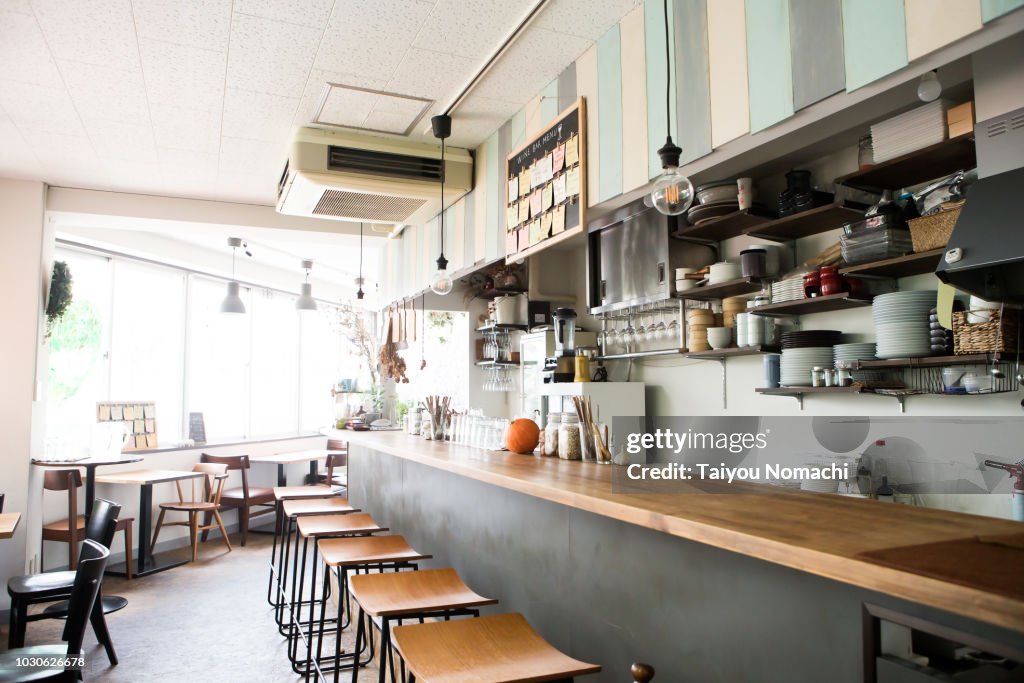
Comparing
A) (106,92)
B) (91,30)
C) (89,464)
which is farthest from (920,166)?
(89,464)

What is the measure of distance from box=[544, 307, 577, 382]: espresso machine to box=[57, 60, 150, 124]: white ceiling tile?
2.87 meters

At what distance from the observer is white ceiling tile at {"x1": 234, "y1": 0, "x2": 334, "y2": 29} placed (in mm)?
2652

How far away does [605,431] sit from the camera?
9.25 feet

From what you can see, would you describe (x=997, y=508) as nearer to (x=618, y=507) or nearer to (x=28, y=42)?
(x=618, y=507)

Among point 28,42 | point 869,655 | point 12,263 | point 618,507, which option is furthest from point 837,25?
point 12,263

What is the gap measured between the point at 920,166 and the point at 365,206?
3.17 m

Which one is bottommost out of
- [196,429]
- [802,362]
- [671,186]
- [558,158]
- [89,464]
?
[89,464]

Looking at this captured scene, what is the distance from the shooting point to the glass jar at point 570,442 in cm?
282

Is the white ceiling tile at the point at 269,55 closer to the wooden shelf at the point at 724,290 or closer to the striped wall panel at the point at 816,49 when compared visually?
the striped wall panel at the point at 816,49

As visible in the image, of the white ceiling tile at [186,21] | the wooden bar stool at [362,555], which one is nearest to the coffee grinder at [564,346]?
the wooden bar stool at [362,555]

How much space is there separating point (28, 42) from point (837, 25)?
3.27m

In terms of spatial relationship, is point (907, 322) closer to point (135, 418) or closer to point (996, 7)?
point (996, 7)

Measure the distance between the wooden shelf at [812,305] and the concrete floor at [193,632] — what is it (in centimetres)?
275

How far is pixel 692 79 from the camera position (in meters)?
2.40
